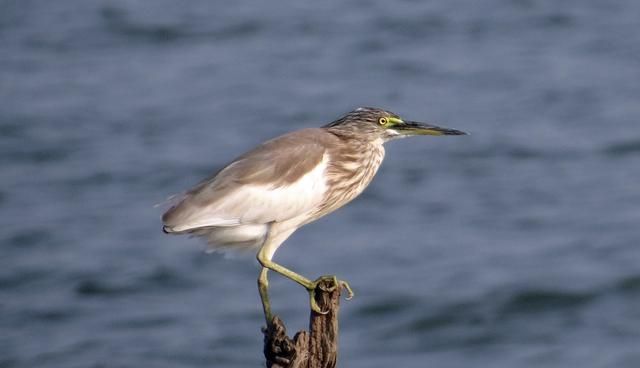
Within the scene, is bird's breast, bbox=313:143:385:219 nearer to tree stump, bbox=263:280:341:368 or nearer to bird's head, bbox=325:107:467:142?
bird's head, bbox=325:107:467:142

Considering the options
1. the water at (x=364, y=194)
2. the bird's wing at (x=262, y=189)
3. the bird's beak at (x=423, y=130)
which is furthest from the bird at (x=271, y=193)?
the water at (x=364, y=194)

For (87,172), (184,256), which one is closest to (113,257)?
(184,256)

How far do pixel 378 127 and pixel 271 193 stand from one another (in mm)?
1137

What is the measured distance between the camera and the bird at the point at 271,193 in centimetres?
899

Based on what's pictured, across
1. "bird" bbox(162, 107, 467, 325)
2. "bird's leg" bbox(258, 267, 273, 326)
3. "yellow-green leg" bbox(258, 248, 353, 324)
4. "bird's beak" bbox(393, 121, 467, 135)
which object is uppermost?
"bird's beak" bbox(393, 121, 467, 135)

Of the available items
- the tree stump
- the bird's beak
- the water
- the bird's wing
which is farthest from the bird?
the water

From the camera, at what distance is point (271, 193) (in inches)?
358

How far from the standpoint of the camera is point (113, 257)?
1959 cm

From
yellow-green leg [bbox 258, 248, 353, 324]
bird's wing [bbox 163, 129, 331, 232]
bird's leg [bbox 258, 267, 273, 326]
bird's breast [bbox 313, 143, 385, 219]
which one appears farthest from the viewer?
bird's breast [bbox 313, 143, 385, 219]

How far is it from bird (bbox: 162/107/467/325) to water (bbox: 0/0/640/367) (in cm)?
759

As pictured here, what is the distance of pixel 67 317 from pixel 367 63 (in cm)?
782

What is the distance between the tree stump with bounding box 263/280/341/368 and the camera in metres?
A: 8.11

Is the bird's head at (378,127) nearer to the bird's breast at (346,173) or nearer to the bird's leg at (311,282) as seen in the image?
the bird's breast at (346,173)

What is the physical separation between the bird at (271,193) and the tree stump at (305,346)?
50 cm
